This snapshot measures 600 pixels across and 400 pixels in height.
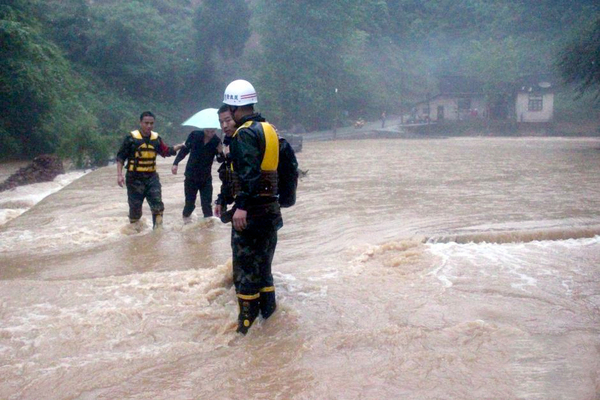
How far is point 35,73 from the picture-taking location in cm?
2477

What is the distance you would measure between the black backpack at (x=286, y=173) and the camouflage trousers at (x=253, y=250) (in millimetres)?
210

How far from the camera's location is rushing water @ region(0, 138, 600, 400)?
4.10 meters

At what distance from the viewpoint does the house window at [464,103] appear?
55406mm

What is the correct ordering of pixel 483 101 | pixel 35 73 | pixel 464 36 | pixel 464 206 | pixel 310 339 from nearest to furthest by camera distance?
1. pixel 310 339
2. pixel 464 206
3. pixel 35 73
4. pixel 483 101
5. pixel 464 36

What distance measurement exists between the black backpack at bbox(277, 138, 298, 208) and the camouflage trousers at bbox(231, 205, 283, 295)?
0.69ft

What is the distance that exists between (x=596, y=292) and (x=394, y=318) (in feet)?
7.45

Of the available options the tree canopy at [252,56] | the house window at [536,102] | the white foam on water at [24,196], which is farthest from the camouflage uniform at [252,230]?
the house window at [536,102]

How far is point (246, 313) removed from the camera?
15.7ft

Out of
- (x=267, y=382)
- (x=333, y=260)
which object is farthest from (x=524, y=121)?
(x=267, y=382)

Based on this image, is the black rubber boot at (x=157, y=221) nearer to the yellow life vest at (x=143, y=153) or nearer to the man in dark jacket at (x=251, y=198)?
the yellow life vest at (x=143, y=153)

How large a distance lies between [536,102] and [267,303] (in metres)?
50.0

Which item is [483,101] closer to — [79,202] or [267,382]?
[79,202]

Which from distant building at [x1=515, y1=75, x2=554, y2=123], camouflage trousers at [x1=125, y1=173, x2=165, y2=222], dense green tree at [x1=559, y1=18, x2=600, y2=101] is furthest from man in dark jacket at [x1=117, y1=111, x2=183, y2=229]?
distant building at [x1=515, y1=75, x2=554, y2=123]

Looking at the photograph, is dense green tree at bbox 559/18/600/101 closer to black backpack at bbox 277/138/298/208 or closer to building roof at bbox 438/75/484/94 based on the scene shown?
building roof at bbox 438/75/484/94
